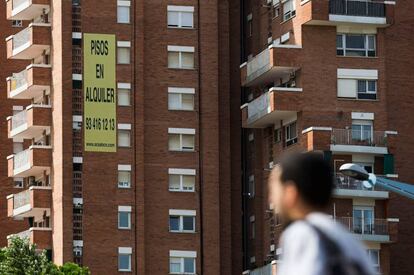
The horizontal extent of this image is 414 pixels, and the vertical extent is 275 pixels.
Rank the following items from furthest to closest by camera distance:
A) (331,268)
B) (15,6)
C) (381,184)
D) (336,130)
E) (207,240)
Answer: (15,6)
(207,240)
(336,130)
(381,184)
(331,268)

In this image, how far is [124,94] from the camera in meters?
83.9

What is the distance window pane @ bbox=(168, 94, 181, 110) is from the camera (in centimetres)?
8450

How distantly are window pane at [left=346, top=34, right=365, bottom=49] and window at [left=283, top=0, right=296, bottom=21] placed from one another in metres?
2.90

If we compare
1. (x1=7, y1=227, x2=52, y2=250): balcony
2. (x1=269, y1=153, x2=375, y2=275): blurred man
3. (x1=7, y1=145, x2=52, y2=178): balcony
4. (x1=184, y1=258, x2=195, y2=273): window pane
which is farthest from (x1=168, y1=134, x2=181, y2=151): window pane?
(x1=269, y1=153, x2=375, y2=275): blurred man

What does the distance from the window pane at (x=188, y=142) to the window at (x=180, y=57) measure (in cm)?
359

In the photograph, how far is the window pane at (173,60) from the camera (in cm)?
8488

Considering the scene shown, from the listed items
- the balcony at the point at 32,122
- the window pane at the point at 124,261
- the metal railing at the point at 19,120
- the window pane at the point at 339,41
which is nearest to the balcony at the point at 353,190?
the window pane at the point at 339,41

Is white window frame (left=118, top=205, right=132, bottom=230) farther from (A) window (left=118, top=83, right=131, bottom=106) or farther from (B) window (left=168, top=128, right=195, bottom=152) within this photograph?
(A) window (left=118, top=83, right=131, bottom=106)

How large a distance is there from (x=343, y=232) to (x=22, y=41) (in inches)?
3193

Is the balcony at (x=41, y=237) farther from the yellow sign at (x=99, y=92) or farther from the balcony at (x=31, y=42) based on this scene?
the balcony at (x=31, y=42)

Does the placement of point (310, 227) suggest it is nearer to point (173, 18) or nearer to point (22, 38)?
point (173, 18)

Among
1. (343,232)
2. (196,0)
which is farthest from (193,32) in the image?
(343,232)

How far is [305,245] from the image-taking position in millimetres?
7602

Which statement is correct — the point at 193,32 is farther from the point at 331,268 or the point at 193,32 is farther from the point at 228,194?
the point at 331,268
